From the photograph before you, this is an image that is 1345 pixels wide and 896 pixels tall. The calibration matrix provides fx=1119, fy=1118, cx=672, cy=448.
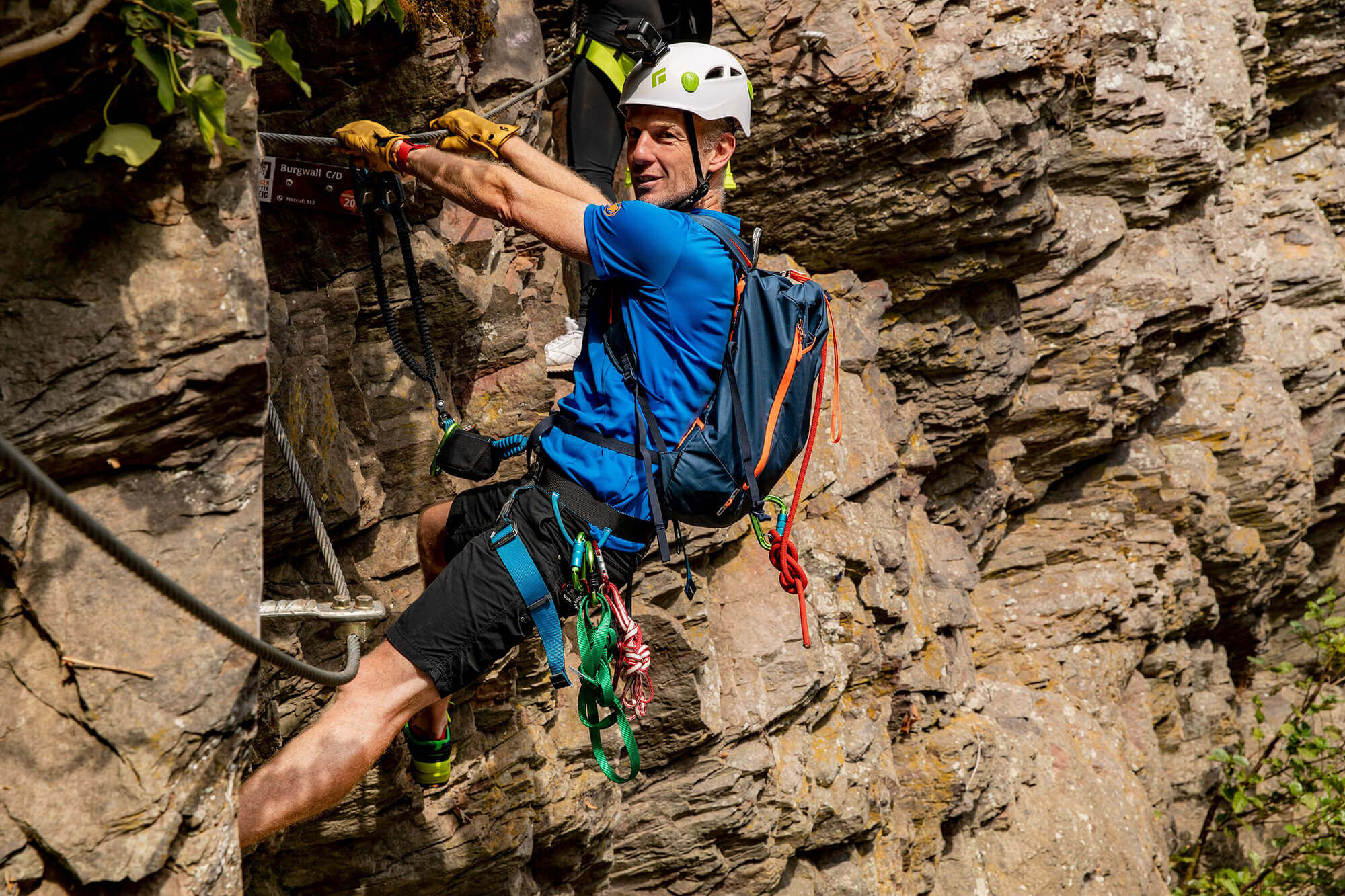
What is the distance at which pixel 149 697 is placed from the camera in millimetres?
3344

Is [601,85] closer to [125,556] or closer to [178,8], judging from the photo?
[178,8]

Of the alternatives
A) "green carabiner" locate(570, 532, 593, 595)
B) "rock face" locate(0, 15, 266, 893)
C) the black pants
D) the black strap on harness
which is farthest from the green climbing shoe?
the black pants

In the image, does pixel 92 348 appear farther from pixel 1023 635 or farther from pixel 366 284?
pixel 1023 635

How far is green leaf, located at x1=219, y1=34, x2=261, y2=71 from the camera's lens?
3.20 metres

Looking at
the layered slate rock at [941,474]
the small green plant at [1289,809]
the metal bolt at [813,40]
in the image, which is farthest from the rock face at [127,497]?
the small green plant at [1289,809]

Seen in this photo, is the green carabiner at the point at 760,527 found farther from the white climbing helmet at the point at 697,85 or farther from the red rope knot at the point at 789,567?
the white climbing helmet at the point at 697,85

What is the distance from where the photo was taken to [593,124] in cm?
680

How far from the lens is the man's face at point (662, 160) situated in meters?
5.04

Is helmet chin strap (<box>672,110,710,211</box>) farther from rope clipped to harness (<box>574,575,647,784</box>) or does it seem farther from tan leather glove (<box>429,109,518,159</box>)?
rope clipped to harness (<box>574,575,647,784</box>)

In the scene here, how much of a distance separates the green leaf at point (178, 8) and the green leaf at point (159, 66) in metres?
0.11

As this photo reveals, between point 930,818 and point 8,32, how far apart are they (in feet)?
27.1

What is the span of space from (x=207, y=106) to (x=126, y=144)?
10.0 inches

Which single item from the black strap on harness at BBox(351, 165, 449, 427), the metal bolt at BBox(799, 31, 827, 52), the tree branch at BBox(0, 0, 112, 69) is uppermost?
the tree branch at BBox(0, 0, 112, 69)

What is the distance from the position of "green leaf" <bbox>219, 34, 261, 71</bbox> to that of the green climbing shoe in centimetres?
310
